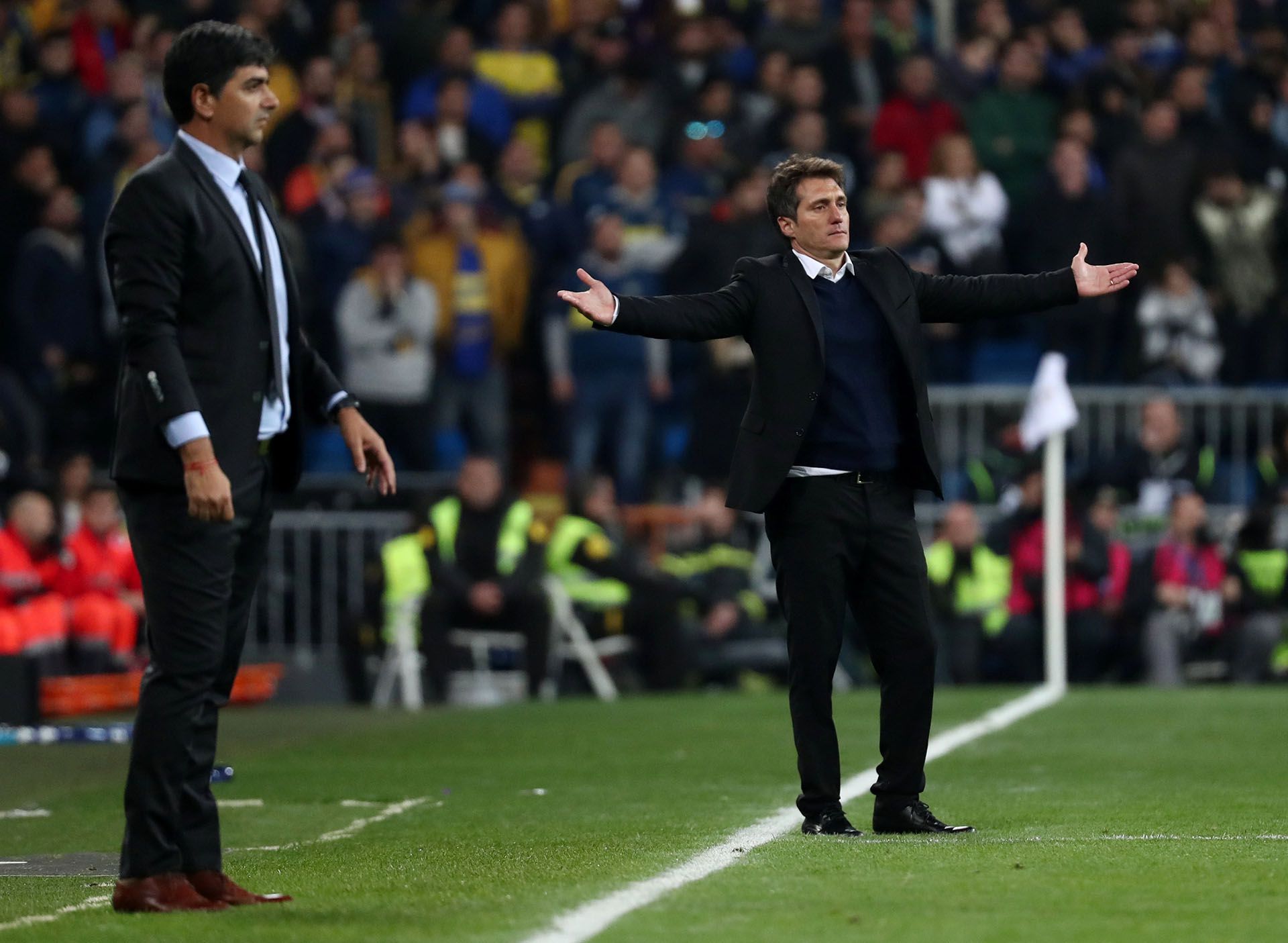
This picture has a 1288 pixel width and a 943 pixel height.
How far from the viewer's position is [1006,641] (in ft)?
57.8

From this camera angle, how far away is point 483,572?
1700cm

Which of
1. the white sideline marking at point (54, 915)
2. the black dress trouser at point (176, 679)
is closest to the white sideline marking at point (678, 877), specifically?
the black dress trouser at point (176, 679)

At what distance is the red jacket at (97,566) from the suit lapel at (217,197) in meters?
10.4

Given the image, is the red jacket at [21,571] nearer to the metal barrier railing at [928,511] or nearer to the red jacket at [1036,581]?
the metal barrier railing at [928,511]

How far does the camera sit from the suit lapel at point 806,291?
7820 millimetres

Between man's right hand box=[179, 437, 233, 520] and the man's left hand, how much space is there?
0.50 metres

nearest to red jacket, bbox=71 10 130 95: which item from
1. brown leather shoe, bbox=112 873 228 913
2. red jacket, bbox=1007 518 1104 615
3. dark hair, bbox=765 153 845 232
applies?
red jacket, bbox=1007 518 1104 615

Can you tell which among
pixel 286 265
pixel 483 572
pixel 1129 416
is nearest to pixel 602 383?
pixel 483 572

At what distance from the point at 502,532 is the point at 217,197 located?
35.3 ft

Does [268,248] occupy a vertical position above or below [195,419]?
above

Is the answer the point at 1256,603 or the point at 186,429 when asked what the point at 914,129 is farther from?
the point at 186,429

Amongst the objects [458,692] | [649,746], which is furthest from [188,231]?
[458,692]

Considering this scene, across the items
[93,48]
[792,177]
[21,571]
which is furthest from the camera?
[93,48]

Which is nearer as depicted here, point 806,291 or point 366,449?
point 366,449
